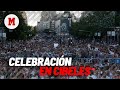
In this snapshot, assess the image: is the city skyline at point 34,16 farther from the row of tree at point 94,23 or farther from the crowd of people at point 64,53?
the crowd of people at point 64,53

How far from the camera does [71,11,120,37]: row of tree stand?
17531 millimetres

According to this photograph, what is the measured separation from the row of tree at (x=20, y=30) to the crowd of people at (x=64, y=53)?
143 mm

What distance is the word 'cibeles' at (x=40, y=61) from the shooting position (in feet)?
56.7

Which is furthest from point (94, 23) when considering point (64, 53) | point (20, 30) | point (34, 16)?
point (20, 30)

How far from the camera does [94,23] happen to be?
17844 millimetres

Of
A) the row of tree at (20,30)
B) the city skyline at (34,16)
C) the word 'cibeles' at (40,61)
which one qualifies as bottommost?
the word 'cibeles' at (40,61)

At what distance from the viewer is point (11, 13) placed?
1728 centimetres

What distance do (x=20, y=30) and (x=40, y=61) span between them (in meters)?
1.00

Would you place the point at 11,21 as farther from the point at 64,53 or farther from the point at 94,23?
the point at 94,23

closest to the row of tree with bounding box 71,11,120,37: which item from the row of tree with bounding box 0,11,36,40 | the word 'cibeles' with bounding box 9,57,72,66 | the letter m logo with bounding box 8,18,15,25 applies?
the word 'cibeles' with bounding box 9,57,72,66

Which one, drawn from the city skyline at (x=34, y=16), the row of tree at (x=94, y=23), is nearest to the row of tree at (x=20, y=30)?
the city skyline at (x=34, y=16)
